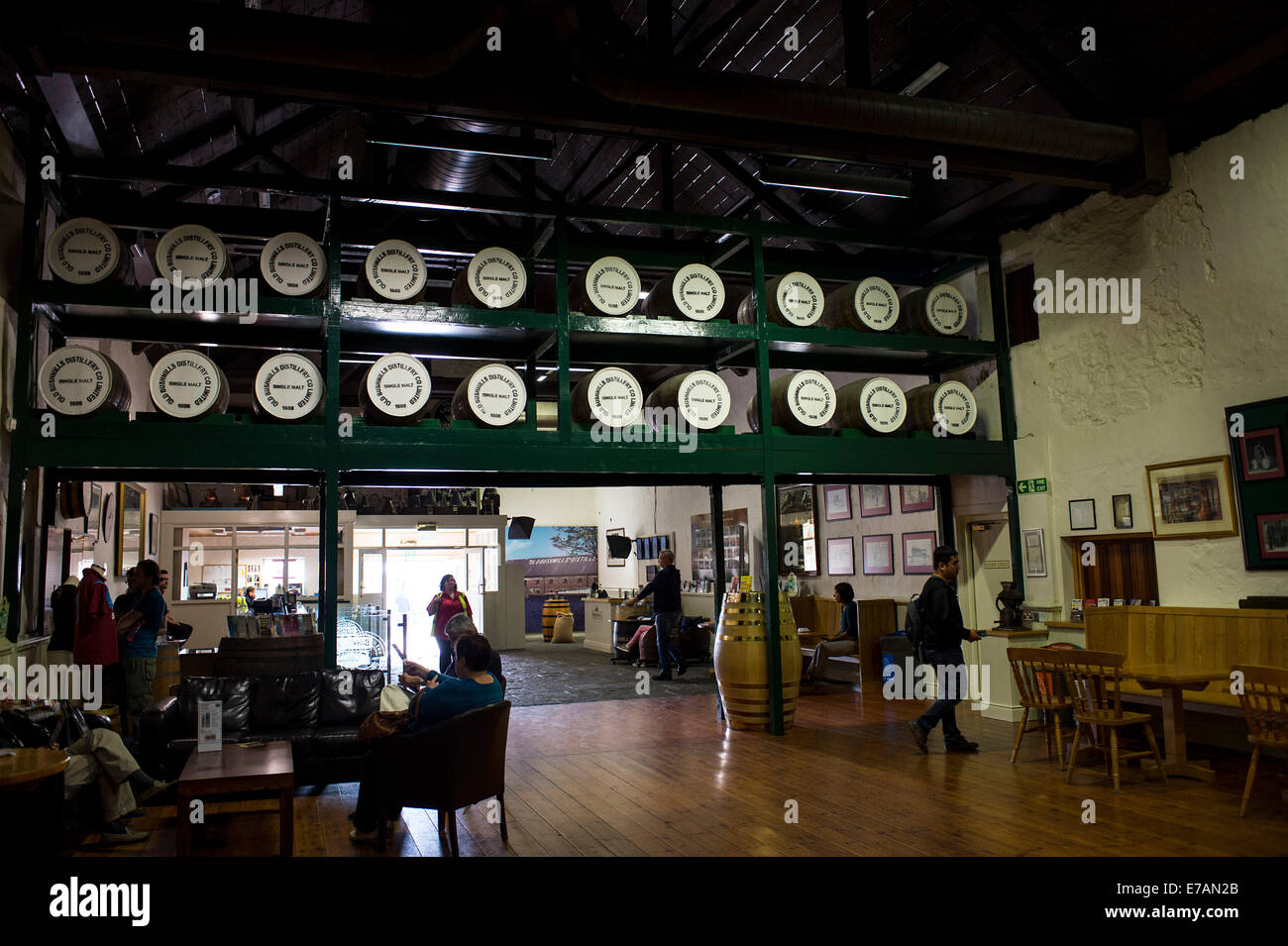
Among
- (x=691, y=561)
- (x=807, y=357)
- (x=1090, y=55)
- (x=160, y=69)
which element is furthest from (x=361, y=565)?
(x=1090, y=55)

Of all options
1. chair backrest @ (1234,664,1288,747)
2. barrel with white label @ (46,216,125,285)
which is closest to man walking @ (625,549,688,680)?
barrel with white label @ (46,216,125,285)

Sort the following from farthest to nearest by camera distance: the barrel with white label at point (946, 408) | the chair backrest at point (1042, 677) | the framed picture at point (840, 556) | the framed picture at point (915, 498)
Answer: the framed picture at point (840, 556) → the framed picture at point (915, 498) → the barrel with white label at point (946, 408) → the chair backrest at point (1042, 677)

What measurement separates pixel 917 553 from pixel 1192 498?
3682 mm

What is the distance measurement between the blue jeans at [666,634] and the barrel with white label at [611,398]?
408 centimetres

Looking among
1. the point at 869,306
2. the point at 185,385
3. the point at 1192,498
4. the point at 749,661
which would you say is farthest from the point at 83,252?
the point at 1192,498

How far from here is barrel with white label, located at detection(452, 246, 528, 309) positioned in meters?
7.10

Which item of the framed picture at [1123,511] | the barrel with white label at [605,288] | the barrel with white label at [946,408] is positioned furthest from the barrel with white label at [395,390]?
the framed picture at [1123,511]

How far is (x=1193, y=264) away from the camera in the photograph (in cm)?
677

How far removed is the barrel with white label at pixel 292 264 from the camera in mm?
6691

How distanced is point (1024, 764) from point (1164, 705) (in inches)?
38.2

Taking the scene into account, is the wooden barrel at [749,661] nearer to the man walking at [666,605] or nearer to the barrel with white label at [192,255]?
the man walking at [666,605]

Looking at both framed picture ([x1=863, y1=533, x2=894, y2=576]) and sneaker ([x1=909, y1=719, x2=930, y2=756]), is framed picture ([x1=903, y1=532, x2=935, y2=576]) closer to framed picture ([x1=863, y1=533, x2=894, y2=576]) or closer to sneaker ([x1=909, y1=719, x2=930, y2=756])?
framed picture ([x1=863, y1=533, x2=894, y2=576])

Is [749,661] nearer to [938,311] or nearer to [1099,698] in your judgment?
[1099,698]
